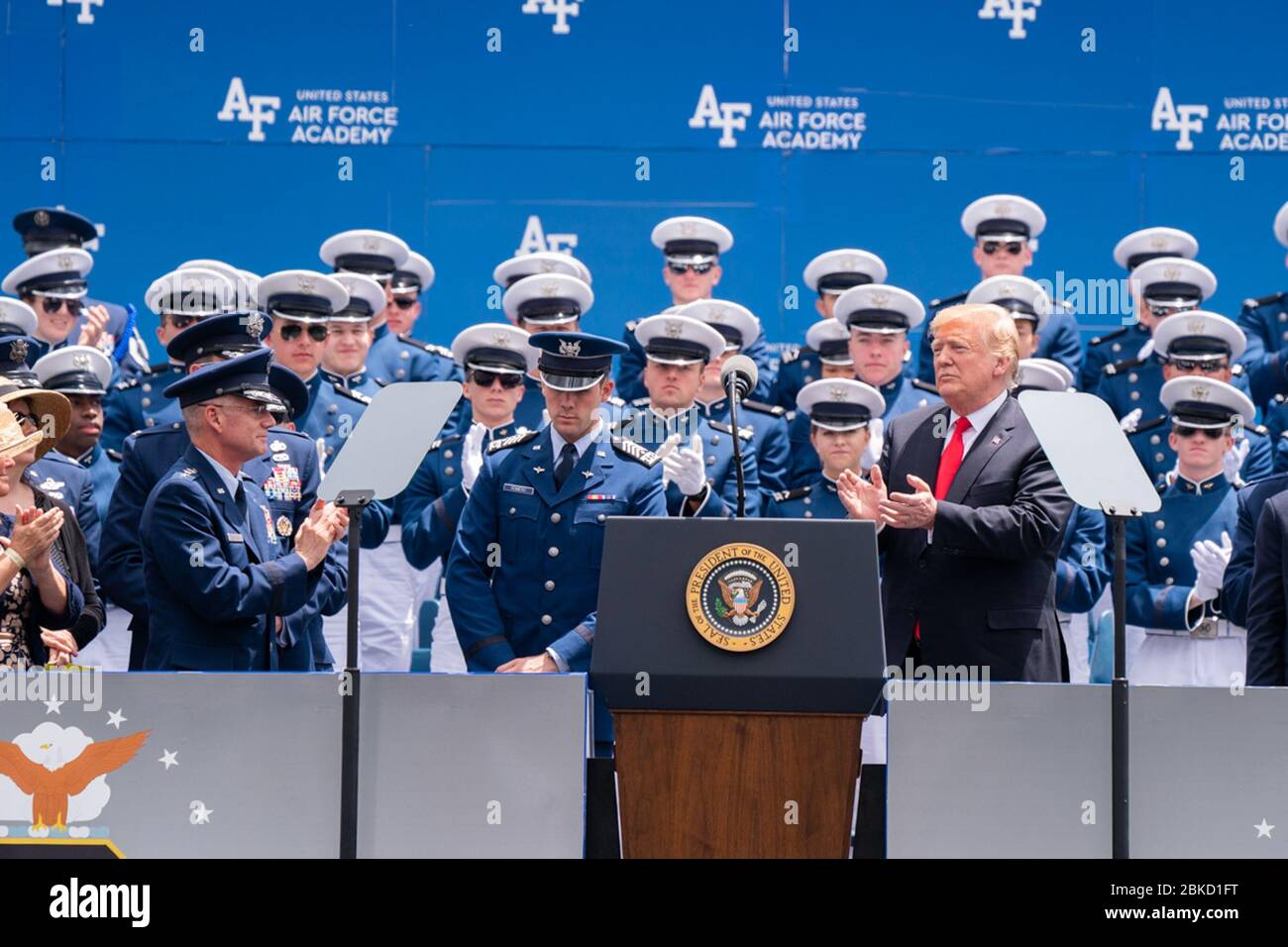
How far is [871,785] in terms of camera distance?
3176 mm

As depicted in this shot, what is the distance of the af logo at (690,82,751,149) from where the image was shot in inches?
324

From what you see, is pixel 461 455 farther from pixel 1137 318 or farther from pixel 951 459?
pixel 1137 318

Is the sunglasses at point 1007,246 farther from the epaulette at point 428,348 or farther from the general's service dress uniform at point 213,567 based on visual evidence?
the general's service dress uniform at point 213,567

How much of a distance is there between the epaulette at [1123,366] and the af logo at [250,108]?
12.9 feet

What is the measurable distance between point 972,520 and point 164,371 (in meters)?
3.82

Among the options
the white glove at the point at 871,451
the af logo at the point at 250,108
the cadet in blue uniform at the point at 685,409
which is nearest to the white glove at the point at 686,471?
the cadet in blue uniform at the point at 685,409

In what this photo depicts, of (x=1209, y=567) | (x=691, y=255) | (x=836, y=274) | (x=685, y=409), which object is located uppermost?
(x=691, y=255)

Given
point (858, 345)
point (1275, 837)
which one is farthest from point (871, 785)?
point (858, 345)

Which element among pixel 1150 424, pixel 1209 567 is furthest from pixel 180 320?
pixel 1209 567

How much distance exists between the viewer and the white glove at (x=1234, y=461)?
20.6 ft

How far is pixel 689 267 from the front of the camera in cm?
769

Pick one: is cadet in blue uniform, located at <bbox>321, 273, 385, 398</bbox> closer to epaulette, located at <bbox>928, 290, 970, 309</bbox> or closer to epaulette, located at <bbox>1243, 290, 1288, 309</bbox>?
epaulette, located at <bbox>928, 290, 970, 309</bbox>

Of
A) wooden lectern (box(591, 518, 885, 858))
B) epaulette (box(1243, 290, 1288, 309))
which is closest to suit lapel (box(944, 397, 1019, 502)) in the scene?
wooden lectern (box(591, 518, 885, 858))

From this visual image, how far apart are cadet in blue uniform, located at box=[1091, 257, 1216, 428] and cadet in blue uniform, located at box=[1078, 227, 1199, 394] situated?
0.05 meters
